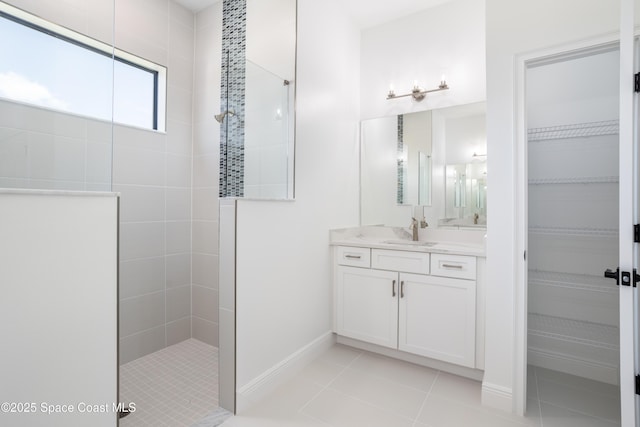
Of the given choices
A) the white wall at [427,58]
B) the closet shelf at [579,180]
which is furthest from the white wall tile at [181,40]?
the closet shelf at [579,180]

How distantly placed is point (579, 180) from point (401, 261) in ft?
4.76

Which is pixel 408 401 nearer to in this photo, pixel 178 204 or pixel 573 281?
pixel 573 281

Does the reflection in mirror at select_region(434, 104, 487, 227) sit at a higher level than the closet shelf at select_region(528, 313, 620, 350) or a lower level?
higher

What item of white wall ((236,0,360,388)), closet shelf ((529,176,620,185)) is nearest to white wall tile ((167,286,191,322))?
white wall ((236,0,360,388))

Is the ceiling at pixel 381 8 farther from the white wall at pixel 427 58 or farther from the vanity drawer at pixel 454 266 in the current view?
the vanity drawer at pixel 454 266

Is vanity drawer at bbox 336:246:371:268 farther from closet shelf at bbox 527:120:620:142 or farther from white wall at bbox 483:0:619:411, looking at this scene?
closet shelf at bbox 527:120:620:142

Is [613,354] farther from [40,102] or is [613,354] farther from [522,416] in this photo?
[40,102]

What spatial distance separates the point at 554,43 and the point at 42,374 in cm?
285

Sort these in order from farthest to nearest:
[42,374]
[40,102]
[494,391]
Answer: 1. [494,391]
2. [40,102]
3. [42,374]

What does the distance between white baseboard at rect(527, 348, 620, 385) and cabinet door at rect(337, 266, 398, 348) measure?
44.8 inches

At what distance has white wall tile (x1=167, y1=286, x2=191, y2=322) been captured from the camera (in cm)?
270

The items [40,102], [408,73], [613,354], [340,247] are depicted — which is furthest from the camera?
[408,73]

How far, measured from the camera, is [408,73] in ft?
9.64

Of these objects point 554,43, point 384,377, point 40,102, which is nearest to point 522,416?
point 384,377
